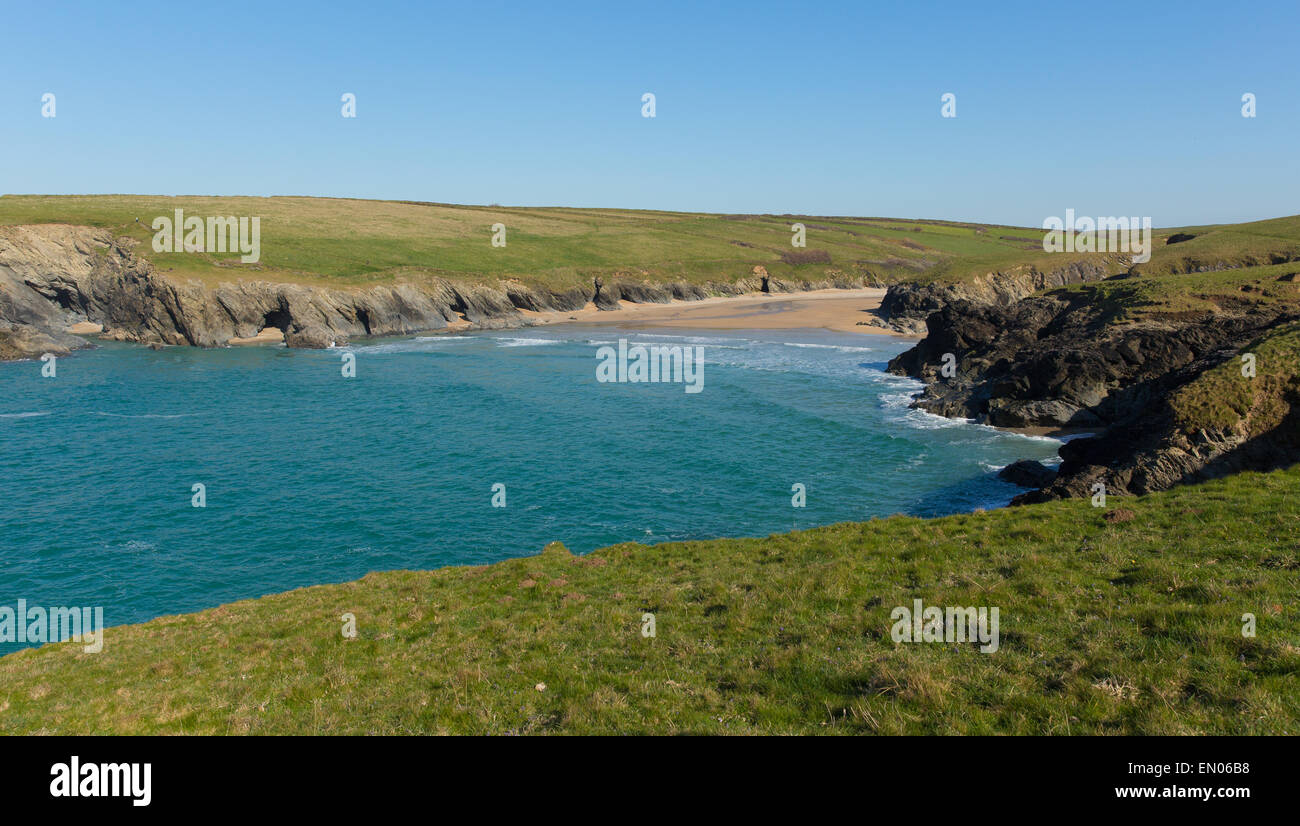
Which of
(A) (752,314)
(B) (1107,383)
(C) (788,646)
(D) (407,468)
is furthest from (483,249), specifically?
(C) (788,646)

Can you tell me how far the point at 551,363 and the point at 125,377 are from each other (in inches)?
1801

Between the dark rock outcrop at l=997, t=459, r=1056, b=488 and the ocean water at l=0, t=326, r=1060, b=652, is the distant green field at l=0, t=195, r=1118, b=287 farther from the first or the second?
the dark rock outcrop at l=997, t=459, r=1056, b=488

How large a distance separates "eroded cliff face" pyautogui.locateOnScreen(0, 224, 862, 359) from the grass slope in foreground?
8782 cm

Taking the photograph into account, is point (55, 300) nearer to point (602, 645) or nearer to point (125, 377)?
point (125, 377)

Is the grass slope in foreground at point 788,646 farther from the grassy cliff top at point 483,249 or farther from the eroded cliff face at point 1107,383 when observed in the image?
the grassy cliff top at point 483,249

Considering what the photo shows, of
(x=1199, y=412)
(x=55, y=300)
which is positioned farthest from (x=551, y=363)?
(x=55, y=300)

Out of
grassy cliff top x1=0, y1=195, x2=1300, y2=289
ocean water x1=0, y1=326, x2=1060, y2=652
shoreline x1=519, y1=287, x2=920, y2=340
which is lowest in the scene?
ocean water x1=0, y1=326, x2=1060, y2=652

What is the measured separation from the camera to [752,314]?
130625 mm

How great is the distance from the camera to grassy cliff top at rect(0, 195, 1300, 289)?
105 m

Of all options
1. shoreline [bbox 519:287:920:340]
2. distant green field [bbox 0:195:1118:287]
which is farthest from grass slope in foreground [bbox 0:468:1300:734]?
distant green field [bbox 0:195:1118:287]

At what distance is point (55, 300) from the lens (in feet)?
344

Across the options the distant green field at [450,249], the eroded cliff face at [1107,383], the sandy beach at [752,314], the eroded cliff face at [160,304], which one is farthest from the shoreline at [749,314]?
the eroded cliff face at [1107,383]

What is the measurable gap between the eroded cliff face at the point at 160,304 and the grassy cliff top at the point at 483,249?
4012 mm

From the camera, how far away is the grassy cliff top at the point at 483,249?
10500 cm
